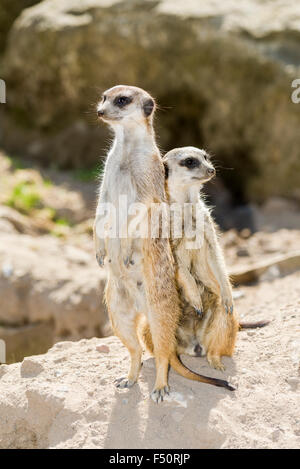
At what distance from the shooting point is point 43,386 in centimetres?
294

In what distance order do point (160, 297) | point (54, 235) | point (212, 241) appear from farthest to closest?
point (54, 235)
point (212, 241)
point (160, 297)

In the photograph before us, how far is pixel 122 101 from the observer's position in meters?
2.81

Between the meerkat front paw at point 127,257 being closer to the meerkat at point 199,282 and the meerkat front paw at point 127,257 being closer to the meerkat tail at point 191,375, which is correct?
the meerkat at point 199,282

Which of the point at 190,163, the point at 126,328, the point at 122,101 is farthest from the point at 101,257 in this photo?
the point at 122,101

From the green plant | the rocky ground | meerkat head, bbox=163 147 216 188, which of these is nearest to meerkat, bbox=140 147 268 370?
meerkat head, bbox=163 147 216 188

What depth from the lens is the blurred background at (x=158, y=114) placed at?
6145mm

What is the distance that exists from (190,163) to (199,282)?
1.93 feet

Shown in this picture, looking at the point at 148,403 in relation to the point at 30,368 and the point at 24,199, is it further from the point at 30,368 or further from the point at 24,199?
the point at 24,199

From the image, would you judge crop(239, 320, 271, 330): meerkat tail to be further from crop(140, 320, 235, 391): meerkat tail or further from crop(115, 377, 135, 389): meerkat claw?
crop(115, 377, 135, 389): meerkat claw

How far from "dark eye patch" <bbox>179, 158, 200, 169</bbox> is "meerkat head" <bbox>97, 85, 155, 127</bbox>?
301mm
